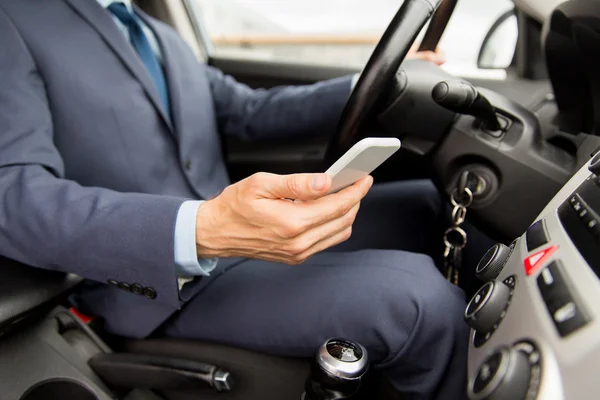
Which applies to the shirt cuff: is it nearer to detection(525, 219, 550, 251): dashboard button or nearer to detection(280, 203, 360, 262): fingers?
detection(280, 203, 360, 262): fingers

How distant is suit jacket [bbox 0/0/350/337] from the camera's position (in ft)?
1.94

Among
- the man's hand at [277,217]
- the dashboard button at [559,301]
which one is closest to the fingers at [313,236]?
the man's hand at [277,217]

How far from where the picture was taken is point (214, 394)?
73cm

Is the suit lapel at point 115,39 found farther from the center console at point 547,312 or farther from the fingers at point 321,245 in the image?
the center console at point 547,312

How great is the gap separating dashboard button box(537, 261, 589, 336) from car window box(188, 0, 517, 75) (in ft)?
3.25

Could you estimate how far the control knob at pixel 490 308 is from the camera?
1.53ft

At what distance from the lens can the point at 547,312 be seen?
1.32ft

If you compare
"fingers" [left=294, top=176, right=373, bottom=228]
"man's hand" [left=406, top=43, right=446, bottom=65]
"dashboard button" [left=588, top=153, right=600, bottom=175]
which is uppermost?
"dashboard button" [left=588, top=153, right=600, bottom=175]

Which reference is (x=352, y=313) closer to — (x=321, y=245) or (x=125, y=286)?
(x=321, y=245)

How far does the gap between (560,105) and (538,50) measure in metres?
0.45

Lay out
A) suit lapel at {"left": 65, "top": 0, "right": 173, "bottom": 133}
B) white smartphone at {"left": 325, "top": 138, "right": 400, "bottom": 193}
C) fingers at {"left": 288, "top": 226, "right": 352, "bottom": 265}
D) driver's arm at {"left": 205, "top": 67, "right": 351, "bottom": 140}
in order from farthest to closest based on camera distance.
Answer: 1. driver's arm at {"left": 205, "top": 67, "right": 351, "bottom": 140}
2. suit lapel at {"left": 65, "top": 0, "right": 173, "bottom": 133}
3. fingers at {"left": 288, "top": 226, "right": 352, "bottom": 265}
4. white smartphone at {"left": 325, "top": 138, "right": 400, "bottom": 193}

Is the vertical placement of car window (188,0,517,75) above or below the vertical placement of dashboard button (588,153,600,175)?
below

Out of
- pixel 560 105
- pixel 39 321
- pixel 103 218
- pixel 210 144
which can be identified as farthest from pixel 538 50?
pixel 39 321

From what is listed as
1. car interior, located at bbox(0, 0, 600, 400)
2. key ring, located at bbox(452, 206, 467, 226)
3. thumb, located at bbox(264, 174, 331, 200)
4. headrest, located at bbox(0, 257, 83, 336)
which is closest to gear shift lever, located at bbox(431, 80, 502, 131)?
car interior, located at bbox(0, 0, 600, 400)
